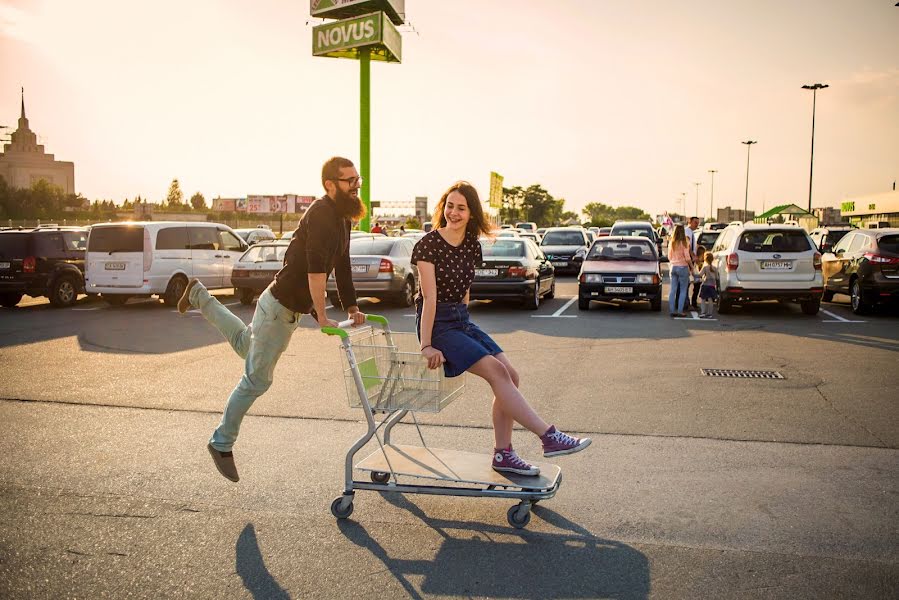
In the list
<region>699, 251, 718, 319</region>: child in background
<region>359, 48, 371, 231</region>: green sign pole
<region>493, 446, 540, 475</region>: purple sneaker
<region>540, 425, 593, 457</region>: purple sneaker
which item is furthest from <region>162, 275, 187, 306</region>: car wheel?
<region>359, 48, 371, 231</region>: green sign pole

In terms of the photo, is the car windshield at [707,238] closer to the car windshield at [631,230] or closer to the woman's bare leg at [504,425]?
the car windshield at [631,230]

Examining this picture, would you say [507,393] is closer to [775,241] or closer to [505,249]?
[775,241]

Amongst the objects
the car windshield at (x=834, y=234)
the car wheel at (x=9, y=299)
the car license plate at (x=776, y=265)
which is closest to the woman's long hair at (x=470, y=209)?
the car license plate at (x=776, y=265)

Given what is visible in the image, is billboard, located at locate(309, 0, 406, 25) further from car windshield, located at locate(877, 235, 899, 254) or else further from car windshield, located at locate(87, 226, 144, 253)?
car windshield, located at locate(877, 235, 899, 254)

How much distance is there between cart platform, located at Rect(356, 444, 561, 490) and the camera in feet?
13.9

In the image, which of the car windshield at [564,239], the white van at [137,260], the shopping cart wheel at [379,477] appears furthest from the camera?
the car windshield at [564,239]

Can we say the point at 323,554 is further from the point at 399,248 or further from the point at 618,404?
the point at 399,248

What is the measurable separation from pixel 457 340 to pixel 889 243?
538 inches

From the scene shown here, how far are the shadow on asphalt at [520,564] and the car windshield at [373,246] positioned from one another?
13.2 metres

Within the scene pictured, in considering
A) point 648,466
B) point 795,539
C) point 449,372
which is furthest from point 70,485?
point 795,539

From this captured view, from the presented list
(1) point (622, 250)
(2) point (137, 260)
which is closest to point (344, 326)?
(1) point (622, 250)

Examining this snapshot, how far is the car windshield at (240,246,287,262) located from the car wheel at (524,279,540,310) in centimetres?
557

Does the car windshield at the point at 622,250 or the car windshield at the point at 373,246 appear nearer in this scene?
the car windshield at the point at 622,250

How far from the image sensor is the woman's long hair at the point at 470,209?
452 centimetres
